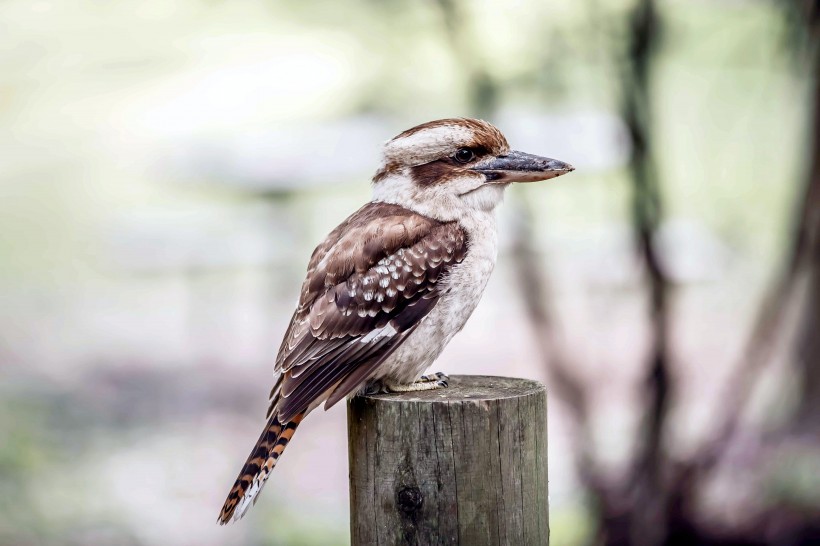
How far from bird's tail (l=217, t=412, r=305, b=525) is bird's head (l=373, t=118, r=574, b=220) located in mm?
877

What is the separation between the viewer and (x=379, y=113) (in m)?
6.77

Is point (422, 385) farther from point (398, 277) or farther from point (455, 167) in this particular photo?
point (455, 167)

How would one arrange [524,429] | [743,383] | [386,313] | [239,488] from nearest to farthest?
[524,429]
[239,488]
[386,313]
[743,383]

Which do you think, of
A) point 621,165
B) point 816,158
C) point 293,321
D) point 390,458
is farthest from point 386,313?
point 816,158

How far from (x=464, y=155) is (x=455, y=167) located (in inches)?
1.9

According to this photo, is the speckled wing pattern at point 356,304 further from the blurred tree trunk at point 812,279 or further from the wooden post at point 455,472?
the blurred tree trunk at point 812,279

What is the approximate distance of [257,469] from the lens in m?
2.71

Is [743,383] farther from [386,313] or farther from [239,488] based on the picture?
[239,488]

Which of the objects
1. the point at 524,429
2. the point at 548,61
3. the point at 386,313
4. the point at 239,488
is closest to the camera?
the point at 524,429

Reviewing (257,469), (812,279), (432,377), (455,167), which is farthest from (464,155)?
(812,279)

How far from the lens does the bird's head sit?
126 inches

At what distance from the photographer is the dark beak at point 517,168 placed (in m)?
3.13

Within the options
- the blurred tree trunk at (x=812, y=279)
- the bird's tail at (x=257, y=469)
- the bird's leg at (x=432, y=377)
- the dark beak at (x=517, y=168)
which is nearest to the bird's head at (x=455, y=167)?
the dark beak at (x=517, y=168)

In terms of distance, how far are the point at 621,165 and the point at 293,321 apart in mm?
3641
